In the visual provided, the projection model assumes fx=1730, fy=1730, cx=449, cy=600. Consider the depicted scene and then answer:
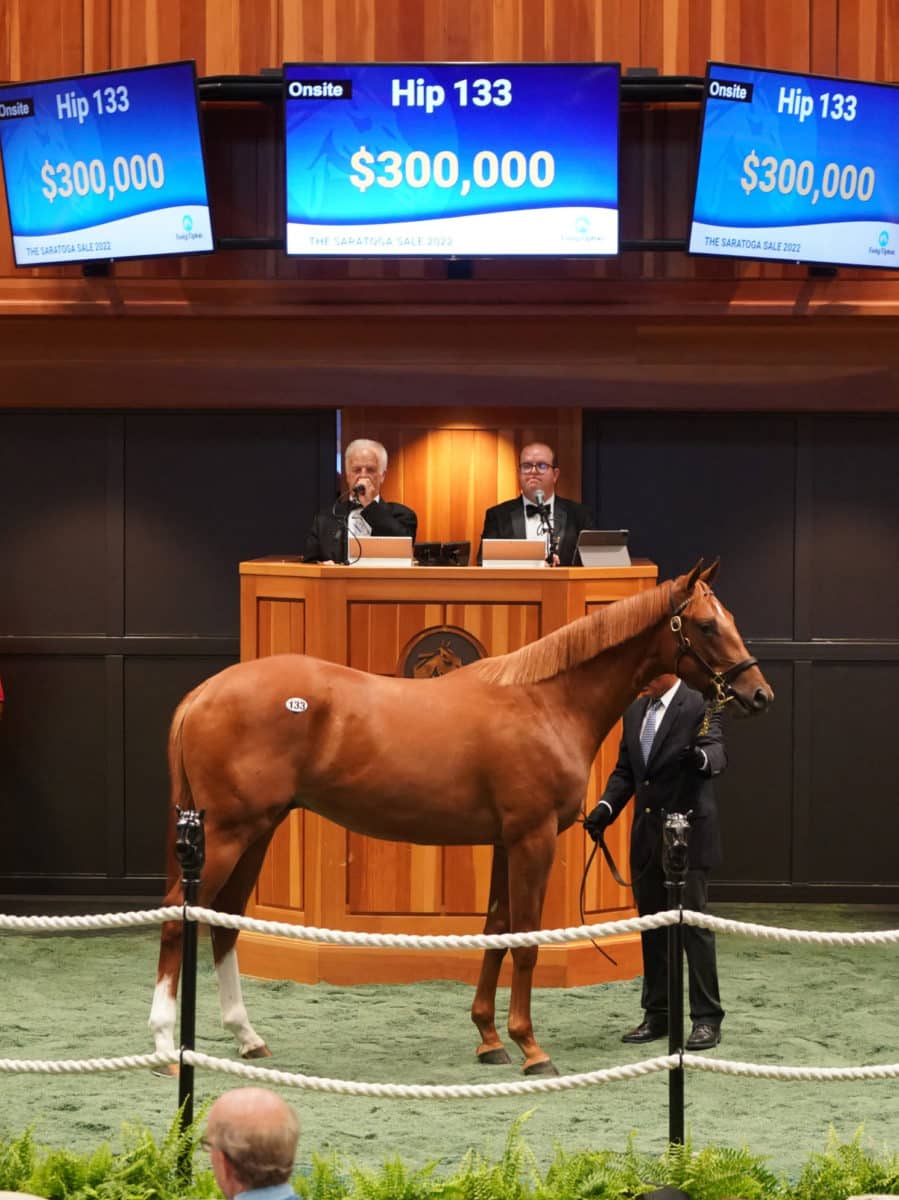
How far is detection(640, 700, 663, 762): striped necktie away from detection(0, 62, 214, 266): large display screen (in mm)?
3270

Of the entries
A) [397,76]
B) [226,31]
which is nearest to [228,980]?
[397,76]

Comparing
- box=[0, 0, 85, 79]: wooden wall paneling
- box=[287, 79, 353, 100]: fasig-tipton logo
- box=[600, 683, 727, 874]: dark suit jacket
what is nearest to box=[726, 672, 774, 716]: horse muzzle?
box=[600, 683, 727, 874]: dark suit jacket

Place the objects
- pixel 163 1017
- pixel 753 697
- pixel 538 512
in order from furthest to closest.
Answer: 1. pixel 538 512
2. pixel 753 697
3. pixel 163 1017

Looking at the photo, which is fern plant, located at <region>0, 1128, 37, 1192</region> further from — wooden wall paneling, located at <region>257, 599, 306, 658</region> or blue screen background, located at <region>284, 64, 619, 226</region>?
blue screen background, located at <region>284, 64, 619, 226</region>

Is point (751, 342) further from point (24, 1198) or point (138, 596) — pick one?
point (24, 1198)

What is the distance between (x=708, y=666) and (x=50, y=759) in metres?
4.46

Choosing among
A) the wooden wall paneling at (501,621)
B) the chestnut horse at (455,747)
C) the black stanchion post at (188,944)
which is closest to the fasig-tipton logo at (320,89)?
the wooden wall paneling at (501,621)

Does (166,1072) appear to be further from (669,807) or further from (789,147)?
(789,147)

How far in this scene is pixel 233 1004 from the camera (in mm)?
6484

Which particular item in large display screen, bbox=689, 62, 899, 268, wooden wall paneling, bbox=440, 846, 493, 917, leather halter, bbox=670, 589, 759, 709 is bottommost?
wooden wall paneling, bbox=440, 846, 493, 917

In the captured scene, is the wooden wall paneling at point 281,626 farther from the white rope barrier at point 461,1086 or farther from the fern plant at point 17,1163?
the fern plant at point 17,1163

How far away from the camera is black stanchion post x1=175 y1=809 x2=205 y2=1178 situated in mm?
4883

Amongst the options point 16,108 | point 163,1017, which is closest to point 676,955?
point 163,1017

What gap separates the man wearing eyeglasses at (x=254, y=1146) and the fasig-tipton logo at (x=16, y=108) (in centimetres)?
626
